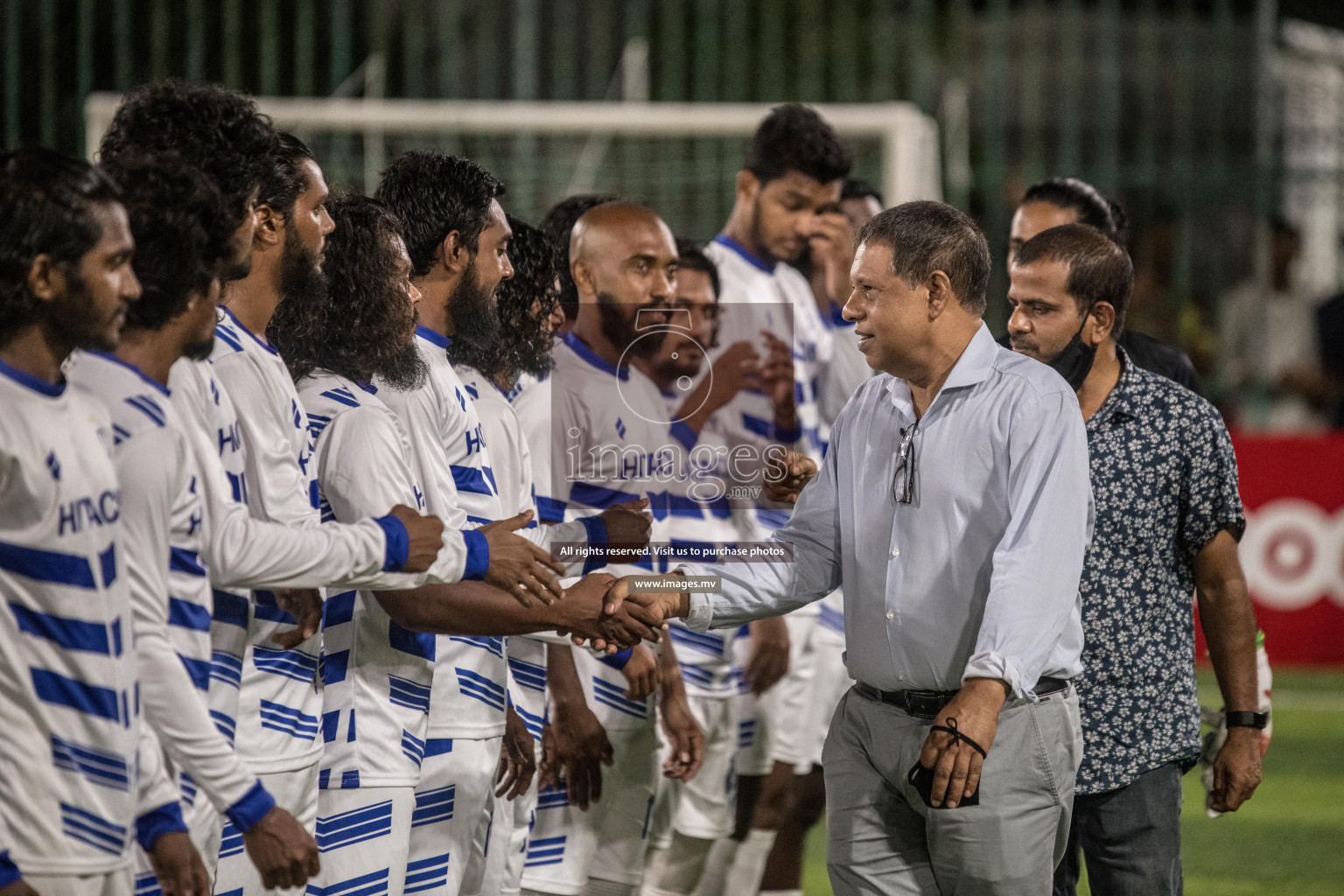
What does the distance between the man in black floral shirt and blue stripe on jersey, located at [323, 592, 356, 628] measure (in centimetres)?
174

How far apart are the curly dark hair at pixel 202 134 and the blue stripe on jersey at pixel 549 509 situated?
123 cm

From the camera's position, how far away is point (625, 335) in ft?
11.8

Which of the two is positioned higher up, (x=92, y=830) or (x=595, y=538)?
(x=595, y=538)

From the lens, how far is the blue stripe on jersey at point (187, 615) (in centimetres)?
268

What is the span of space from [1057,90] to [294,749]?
17436 millimetres

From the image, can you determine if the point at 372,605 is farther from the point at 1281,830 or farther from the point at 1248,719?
the point at 1281,830

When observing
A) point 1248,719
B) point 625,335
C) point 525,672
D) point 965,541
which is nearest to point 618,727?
point 525,672

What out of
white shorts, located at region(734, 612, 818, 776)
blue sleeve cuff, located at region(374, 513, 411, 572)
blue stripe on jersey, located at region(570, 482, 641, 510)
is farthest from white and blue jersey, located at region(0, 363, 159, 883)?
white shorts, located at region(734, 612, 818, 776)

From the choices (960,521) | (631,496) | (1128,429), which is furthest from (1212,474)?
(631,496)

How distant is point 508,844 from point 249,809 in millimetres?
1353

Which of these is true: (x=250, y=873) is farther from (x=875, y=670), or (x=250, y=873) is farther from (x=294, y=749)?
(x=875, y=670)

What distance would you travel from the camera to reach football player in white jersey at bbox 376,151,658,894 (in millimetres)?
3473

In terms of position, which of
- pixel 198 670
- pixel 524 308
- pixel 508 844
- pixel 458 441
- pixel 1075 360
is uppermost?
pixel 524 308

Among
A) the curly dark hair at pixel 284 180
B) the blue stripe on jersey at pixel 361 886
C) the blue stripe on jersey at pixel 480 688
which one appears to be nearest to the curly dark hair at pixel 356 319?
the curly dark hair at pixel 284 180
